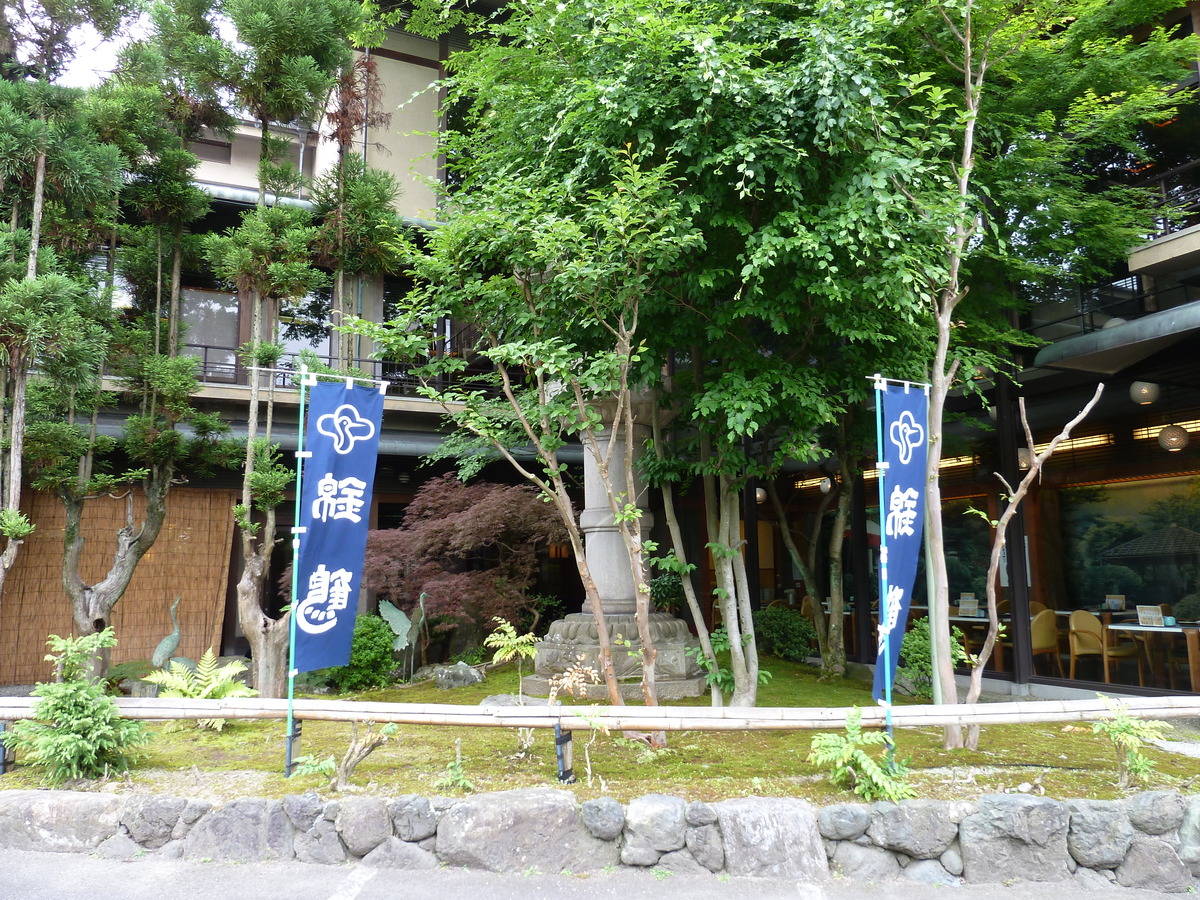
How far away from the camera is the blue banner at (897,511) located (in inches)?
233

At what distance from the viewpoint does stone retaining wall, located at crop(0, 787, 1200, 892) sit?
4.99 meters

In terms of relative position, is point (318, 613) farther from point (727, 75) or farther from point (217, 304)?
point (217, 304)

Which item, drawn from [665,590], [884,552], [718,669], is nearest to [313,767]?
[718,669]

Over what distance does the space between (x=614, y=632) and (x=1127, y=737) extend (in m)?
5.43

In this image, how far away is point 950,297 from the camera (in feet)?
22.1

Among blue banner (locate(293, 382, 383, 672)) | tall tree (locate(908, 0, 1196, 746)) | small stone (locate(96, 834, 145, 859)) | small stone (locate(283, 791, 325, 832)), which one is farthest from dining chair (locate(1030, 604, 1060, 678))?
small stone (locate(96, 834, 145, 859))

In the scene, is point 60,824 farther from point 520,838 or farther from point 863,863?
point 863,863

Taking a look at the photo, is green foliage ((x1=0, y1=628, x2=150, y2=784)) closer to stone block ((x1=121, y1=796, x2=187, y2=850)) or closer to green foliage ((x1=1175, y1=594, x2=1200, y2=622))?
stone block ((x1=121, y1=796, x2=187, y2=850))

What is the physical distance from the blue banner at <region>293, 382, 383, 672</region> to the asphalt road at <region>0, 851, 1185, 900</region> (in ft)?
4.70

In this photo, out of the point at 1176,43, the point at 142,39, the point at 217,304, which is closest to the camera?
the point at 1176,43

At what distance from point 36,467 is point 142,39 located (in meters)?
5.60

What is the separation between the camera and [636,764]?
6.34 m

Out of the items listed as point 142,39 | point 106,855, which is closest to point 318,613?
point 106,855

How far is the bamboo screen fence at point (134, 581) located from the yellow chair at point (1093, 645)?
12.3 m
